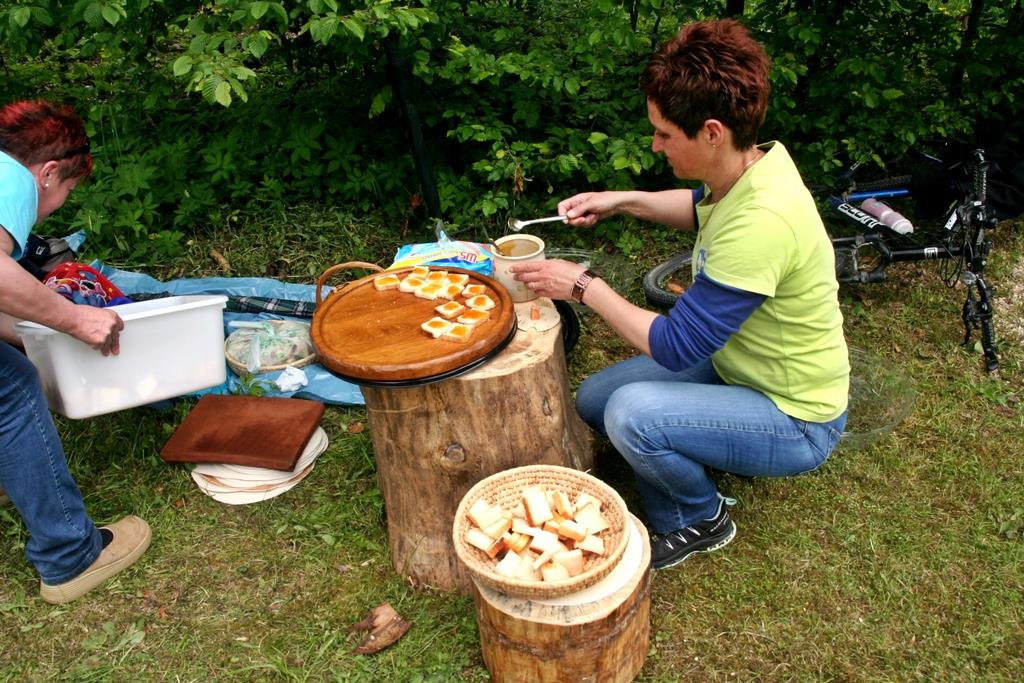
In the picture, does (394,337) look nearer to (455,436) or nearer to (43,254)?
(455,436)

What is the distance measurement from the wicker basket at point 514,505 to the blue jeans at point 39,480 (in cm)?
145

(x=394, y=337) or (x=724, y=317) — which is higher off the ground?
(x=724, y=317)

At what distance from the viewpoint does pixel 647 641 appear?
263 centimetres

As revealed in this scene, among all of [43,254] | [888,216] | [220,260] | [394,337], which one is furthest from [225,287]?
[888,216]

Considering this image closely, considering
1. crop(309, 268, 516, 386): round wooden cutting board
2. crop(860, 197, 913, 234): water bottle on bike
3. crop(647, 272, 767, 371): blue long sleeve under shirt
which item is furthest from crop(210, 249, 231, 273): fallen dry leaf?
crop(860, 197, 913, 234): water bottle on bike

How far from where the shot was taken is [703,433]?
262 centimetres

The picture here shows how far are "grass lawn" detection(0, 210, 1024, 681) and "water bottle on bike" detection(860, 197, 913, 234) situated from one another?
0.87 meters

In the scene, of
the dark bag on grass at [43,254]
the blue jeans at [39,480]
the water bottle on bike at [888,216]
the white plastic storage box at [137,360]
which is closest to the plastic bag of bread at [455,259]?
the white plastic storage box at [137,360]

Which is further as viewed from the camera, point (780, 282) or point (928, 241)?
point (928, 241)

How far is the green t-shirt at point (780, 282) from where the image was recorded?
2316 millimetres

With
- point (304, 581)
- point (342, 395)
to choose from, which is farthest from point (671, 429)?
point (342, 395)

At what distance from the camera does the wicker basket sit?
226 cm

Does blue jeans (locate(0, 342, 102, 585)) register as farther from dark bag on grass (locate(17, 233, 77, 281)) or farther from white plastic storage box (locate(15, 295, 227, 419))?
dark bag on grass (locate(17, 233, 77, 281))

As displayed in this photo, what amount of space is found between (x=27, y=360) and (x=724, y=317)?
2.30 meters
